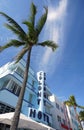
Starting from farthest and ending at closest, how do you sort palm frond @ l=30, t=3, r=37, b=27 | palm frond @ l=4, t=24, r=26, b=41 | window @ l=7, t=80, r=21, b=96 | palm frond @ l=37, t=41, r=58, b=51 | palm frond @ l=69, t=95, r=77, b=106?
palm frond @ l=69, t=95, r=77, b=106 → window @ l=7, t=80, r=21, b=96 → palm frond @ l=37, t=41, r=58, b=51 → palm frond @ l=30, t=3, r=37, b=27 → palm frond @ l=4, t=24, r=26, b=41

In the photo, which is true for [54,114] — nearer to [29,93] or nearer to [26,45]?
[29,93]

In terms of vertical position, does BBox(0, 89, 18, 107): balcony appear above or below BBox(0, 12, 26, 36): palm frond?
below

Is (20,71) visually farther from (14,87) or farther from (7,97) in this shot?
(7,97)

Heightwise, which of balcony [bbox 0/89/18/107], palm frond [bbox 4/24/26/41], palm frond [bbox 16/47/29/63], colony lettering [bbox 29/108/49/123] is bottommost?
colony lettering [bbox 29/108/49/123]

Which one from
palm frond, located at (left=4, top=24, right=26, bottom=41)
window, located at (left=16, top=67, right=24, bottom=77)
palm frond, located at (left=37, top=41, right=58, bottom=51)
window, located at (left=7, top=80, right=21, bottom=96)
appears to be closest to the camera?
palm frond, located at (left=4, top=24, right=26, bottom=41)

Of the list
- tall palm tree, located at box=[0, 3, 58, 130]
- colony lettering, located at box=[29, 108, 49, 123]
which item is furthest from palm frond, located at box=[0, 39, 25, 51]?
colony lettering, located at box=[29, 108, 49, 123]

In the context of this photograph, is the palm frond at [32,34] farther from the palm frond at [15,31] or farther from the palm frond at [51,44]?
the palm frond at [51,44]

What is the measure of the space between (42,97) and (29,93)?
117 inches

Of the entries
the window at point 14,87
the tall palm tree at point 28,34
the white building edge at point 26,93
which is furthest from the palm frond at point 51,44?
the window at point 14,87

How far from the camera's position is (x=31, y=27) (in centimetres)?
1187

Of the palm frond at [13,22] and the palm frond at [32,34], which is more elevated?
the palm frond at [13,22]

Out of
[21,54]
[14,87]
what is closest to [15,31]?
[21,54]

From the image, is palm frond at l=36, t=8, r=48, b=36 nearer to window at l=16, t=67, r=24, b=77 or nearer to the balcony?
the balcony

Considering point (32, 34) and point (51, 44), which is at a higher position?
point (32, 34)
